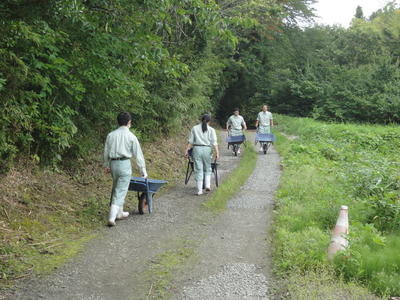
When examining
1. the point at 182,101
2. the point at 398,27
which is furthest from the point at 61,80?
the point at 398,27

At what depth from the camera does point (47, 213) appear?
21.6 ft

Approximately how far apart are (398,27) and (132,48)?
114 ft

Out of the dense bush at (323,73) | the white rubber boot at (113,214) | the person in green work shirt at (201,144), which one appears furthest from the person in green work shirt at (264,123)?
the dense bush at (323,73)

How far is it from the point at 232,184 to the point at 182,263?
5.10 metres

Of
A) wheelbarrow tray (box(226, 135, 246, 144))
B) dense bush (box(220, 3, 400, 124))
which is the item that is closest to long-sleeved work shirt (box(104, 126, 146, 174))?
wheelbarrow tray (box(226, 135, 246, 144))

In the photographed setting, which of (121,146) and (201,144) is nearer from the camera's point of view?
(121,146)

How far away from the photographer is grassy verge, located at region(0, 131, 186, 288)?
16.6 feet

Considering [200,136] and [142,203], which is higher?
[200,136]

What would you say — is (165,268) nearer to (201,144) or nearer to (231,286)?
(231,286)

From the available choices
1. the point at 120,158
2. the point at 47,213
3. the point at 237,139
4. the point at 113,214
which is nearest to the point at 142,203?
the point at 113,214

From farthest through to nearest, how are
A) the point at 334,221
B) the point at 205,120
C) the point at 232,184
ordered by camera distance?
the point at 232,184
the point at 205,120
the point at 334,221

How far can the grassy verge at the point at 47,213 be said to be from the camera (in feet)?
16.6

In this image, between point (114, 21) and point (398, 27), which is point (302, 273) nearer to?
point (114, 21)

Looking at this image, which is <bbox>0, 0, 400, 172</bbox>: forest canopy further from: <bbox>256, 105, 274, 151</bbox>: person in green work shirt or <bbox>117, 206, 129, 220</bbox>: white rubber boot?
<bbox>256, 105, 274, 151</bbox>: person in green work shirt
